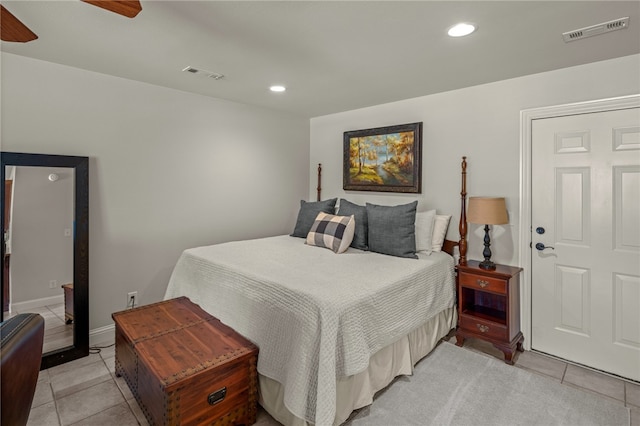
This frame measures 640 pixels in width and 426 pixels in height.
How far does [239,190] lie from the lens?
3.94 meters

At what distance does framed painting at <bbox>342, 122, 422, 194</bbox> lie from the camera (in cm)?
357

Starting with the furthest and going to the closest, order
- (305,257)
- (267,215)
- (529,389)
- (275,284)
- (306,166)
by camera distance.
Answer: (306,166), (267,215), (305,257), (529,389), (275,284)

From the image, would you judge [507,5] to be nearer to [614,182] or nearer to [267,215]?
[614,182]

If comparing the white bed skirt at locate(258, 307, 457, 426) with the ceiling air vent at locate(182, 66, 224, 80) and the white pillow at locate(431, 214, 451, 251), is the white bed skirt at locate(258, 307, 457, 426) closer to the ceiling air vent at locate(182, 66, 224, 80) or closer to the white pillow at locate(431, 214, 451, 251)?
the white pillow at locate(431, 214, 451, 251)

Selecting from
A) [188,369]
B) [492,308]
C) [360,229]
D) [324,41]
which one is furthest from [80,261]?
[492,308]

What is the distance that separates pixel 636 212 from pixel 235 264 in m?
3.01

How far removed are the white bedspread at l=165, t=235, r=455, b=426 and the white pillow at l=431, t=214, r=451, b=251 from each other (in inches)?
5.9

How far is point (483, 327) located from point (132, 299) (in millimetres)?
3204

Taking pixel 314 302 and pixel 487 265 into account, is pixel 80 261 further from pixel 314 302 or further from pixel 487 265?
pixel 487 265

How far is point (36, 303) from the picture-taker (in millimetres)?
2637

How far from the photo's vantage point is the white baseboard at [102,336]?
2.91 m

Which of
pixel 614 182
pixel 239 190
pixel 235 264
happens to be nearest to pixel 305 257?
pixel 235 264

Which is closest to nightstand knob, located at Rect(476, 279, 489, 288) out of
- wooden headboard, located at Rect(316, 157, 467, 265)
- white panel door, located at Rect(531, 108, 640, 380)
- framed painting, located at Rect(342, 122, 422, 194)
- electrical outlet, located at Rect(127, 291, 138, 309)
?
wooden headboard, located at Rect(316, 157, 467, 265)

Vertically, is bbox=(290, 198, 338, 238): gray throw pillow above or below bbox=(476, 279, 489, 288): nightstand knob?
above
